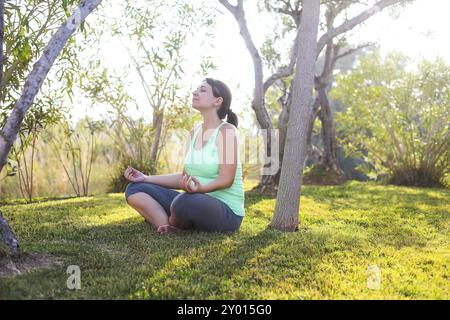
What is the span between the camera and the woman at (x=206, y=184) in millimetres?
3914

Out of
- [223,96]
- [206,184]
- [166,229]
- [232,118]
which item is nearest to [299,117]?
[232,118]

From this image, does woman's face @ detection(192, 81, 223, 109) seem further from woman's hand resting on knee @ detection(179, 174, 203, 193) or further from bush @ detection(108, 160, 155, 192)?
bush @ detection(108, 160, 155, 192)

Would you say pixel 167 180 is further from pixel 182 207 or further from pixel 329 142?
pixel 329 142

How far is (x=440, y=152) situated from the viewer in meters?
9.04

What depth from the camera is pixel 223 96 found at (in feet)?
13.9

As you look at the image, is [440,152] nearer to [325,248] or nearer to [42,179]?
[325,248]

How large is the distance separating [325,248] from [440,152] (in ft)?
20.0

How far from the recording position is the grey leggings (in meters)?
3.88

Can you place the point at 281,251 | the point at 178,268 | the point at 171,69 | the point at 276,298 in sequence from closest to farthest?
the point at 276,298, the point at 178,268, the point at 281,251, the point at 171,69

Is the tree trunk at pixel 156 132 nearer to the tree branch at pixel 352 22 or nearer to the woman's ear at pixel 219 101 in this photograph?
the tree branch at pixel 352 22

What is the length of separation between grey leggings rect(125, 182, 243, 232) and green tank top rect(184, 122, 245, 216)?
0.07 metres

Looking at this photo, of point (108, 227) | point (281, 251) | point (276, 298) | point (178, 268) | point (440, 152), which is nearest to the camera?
point (276, 298)
